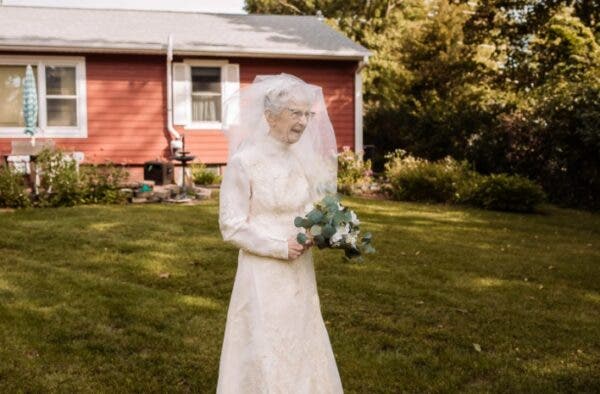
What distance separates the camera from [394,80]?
95.2 ft

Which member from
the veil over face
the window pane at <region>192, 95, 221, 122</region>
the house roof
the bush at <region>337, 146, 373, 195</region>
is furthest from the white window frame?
the veil over face

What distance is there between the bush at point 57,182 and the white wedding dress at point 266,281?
30.4ft

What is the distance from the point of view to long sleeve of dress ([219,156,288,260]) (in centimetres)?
316

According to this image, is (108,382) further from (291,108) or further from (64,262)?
(64,262)

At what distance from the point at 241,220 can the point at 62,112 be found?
14.4m

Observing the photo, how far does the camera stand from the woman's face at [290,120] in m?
3.13

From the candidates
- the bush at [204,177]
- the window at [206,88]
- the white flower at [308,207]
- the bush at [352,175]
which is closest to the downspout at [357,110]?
the bush at [352,175]

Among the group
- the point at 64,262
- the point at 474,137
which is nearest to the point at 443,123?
the point at 474,137

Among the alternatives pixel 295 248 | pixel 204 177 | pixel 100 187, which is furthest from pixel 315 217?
pixel 204 177

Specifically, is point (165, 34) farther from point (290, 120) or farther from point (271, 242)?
point (271, 242)

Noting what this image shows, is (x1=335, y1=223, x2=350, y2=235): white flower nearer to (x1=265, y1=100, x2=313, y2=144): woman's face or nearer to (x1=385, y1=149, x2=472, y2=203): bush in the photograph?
(x1=265, y1=100, x2=313, y2=144): woman's face

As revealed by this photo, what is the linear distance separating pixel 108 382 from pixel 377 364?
1783mm

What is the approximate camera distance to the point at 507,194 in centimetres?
1209

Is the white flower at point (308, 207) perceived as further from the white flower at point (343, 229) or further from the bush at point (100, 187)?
the bush at point (100, 187)
